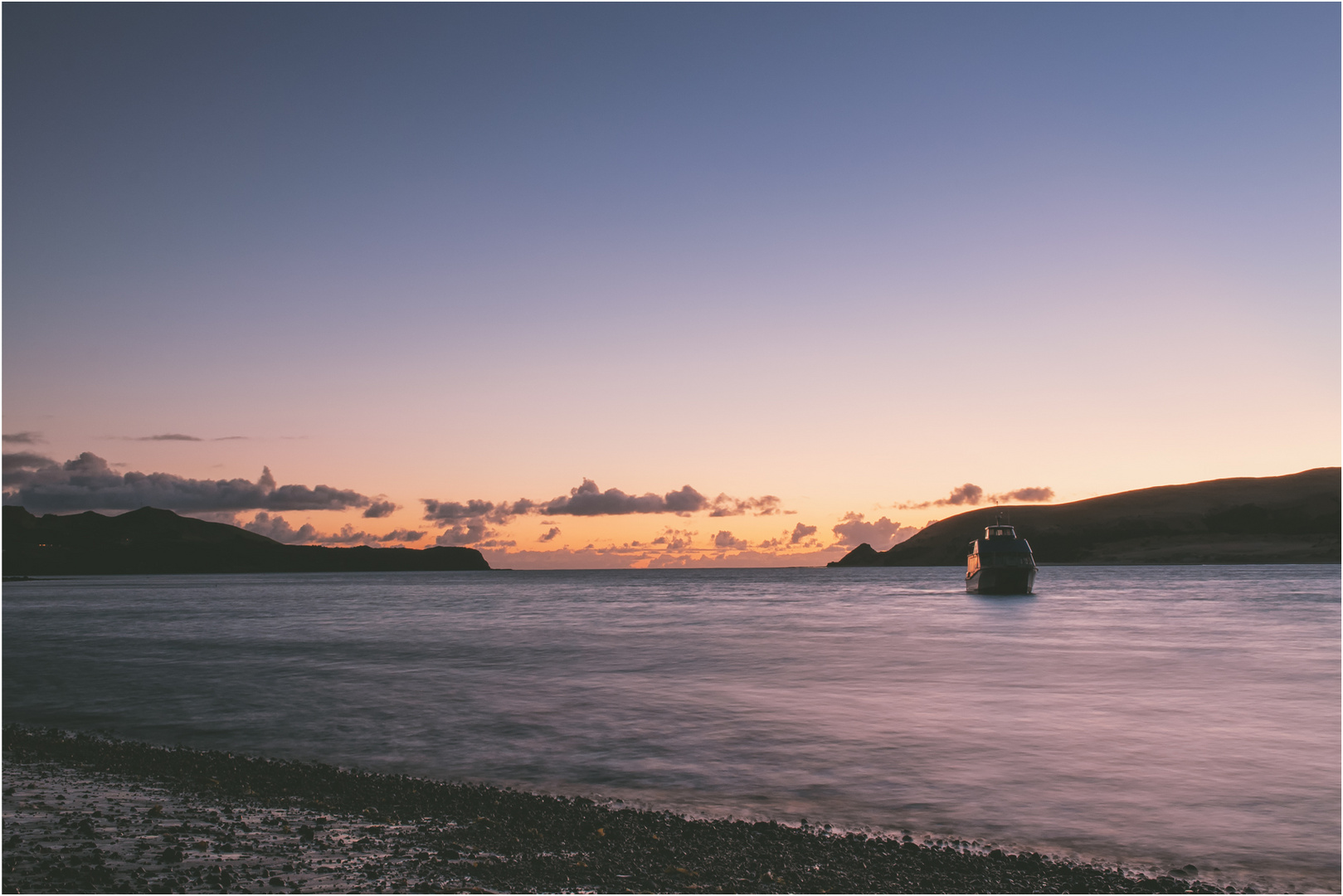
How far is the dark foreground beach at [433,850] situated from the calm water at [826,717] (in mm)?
1442

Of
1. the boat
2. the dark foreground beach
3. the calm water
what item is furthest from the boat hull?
the dark foreground beach

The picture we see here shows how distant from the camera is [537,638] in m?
42.7

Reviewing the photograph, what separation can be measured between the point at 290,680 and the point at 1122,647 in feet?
112

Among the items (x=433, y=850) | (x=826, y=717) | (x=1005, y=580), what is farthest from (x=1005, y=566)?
(x=433, y=850)

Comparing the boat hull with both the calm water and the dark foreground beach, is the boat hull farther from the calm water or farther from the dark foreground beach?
the dark foreground beach

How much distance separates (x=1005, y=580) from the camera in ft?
251

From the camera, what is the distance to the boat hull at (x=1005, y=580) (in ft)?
248

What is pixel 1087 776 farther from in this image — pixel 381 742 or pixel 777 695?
pixel 381 742

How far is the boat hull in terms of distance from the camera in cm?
7562

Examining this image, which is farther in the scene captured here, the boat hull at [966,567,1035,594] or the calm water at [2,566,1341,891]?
the boat hull at [966,567,1035,594]

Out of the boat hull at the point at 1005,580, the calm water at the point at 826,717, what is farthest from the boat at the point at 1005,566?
the calm water at the point at 826,717

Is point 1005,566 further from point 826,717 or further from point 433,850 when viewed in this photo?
point 433,850

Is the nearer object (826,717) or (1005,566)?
(826,717)

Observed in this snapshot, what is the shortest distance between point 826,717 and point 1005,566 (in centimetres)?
6280
